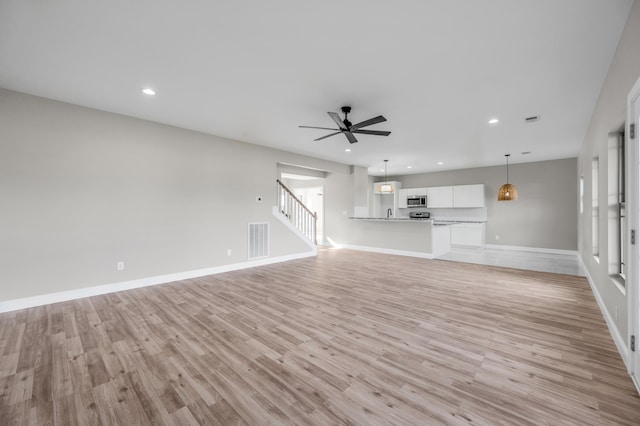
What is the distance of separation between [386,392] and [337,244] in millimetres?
7340

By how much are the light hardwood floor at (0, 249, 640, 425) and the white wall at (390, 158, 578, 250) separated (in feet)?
15.9

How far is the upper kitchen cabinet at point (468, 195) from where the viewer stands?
8684mm

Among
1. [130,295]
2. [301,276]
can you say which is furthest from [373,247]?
[130,295]

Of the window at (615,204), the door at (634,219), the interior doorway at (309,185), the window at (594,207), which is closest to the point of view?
the door at (634,219)

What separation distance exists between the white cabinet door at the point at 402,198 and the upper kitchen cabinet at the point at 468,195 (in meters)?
1.83

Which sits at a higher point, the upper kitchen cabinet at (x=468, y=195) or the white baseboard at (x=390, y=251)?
the upper kitchen cabinet at (x=468, y=195)

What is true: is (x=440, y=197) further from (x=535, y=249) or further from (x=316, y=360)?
(x=316, y=360)

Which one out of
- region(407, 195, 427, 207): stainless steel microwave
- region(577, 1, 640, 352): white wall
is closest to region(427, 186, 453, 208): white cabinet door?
region(407, 195, 427, 207): stainless steel microwave

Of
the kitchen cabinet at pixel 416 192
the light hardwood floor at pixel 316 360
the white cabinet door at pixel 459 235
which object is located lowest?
the light hardwood floor at pixel 316 360

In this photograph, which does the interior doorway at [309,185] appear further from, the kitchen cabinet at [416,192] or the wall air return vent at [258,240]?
the kitchen cabinet at [416,192]

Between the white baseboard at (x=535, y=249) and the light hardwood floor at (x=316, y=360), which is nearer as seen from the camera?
the light hardwood floor at (x=316, y=360)

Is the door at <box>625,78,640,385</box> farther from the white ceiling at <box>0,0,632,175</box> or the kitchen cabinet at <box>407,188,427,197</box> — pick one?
the kitchen cabinet at <box>407,188,427,197</box>

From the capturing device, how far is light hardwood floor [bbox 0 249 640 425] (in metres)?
1.63

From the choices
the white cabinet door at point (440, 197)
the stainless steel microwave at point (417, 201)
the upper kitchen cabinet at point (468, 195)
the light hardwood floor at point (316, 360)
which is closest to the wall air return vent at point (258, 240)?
the light hardwood floor at point (316, 360)
